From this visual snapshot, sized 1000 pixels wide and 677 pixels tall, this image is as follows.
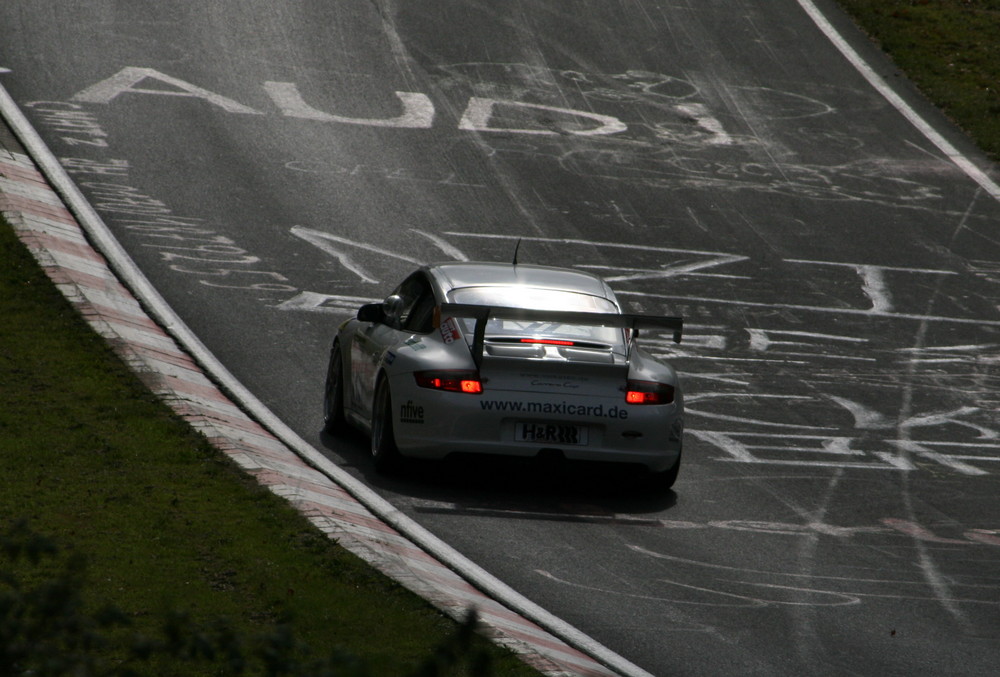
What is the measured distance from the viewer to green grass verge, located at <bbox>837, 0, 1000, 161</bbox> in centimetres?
2709

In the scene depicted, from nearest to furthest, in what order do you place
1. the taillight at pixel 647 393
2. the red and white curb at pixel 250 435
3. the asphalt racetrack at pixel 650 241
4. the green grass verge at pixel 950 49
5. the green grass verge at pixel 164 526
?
the green grass verge at pixel 164 526 → the red and white curb at pixel 250 435 → the asphalt racetrack at pixel 650 241 → the taillight at pixel 647 393 → the green grass verge at pixel 950 49

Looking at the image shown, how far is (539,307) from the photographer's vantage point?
34.3 ft

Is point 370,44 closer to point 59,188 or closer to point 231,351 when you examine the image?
point 59,188

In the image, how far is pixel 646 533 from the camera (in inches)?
360

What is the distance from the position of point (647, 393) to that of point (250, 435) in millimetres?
2681

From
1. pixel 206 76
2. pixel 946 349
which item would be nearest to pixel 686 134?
pixel 206 76

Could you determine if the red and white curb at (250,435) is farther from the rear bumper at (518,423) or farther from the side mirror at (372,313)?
the side mirror at (372,313)

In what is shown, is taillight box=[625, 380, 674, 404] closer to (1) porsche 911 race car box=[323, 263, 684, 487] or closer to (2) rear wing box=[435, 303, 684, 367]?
(1) porsche 911 race car box=[323, 263, 684, 487]

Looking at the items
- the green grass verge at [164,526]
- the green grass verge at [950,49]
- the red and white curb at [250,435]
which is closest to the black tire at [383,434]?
the red and white curb at [250,435]

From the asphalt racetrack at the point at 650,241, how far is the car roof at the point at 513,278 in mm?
1357

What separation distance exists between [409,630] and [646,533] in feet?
10.1

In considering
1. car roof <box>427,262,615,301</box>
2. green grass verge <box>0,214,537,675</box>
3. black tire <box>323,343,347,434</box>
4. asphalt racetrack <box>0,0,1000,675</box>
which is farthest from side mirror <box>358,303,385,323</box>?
green grass verge <box>0,214,537,675</box>

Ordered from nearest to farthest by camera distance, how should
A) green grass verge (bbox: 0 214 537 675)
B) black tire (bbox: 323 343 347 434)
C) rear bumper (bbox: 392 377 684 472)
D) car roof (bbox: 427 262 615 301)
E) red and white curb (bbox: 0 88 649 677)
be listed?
green grass verge (bbox: 0 214 537 675) → red and white curb (bbox: 0 88 649 677) → rear bumper (bbox: 392 377 684 472) → car roof (bbox: 427 262 615 301) → black tire (bbox: 323 343 347 434)

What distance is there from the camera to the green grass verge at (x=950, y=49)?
27094 mm
